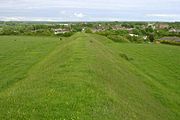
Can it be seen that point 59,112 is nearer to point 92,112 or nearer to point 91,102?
point 92,112

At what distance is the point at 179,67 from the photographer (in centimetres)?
4350

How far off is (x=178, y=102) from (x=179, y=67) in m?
20.0

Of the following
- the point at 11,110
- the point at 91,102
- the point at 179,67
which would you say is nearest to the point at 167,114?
the point at 91,102

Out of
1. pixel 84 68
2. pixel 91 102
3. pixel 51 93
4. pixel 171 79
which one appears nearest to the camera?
pixel 91 102

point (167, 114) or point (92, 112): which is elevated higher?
point (92, 112)

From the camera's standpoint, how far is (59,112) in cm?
1229

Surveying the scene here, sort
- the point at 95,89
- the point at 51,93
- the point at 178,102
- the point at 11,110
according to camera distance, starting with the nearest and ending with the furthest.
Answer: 1. the point at 11,110
2. the point at 51,93
3. the point at 95,89
4. the point at 178,102

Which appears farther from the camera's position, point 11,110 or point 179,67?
point 179,67

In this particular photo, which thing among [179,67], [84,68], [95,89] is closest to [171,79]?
[179,67]

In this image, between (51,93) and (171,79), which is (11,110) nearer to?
(51,93)

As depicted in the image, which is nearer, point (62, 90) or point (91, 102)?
point (91, 102)

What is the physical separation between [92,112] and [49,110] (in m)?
1.59

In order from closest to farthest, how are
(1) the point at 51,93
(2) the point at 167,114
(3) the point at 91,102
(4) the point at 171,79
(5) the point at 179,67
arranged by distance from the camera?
(3) the point at 91,102, (1) the point at 51,93, (2) the point at 167,114, (4) the point at 171,79, (5) the point at 179,67

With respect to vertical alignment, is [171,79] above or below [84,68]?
below
